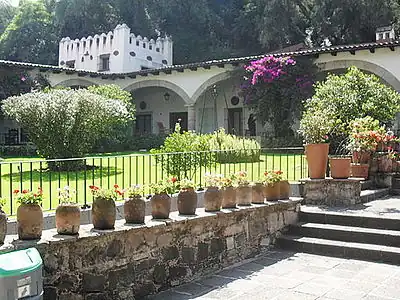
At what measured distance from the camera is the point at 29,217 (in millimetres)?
3816

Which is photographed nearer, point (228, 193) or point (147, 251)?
point (147, 251)

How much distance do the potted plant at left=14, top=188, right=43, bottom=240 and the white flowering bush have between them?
7514 millimetres

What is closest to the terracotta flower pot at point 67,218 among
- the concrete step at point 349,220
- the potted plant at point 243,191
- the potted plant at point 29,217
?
the potted plant at point 29,217

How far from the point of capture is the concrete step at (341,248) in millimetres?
5557

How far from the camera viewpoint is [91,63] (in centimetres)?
2742

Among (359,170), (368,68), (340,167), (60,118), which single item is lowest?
(359,170)

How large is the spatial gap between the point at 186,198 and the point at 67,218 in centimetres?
155

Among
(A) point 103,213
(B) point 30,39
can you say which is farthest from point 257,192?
(B) point 30,39

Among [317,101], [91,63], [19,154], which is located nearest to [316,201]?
[317,101]

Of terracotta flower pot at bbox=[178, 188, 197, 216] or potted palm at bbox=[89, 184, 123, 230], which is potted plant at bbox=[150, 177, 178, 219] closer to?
terracotta flower pot at bbox=[178, 188, 197, 216]

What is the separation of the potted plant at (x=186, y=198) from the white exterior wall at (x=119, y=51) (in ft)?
70.0

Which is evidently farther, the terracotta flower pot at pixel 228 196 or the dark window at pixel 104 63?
the dark window at pixel 104 63

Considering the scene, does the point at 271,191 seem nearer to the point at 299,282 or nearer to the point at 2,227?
the point at 299,282

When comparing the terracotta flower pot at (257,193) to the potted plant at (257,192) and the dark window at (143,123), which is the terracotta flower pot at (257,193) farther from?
the dark window at (143,123)
